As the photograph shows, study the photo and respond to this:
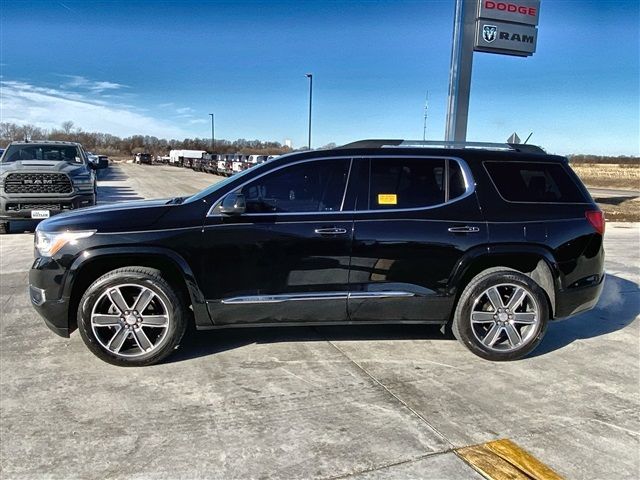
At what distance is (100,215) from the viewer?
4062 millimetres

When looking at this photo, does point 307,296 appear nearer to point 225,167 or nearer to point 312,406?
point 312,406

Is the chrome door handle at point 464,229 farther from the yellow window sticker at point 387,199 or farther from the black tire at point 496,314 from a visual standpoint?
the yellow window sticker at point 387,199

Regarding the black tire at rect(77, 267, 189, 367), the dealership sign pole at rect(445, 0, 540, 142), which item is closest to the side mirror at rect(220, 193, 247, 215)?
the black tire at rect(77, 267, 189, 367)

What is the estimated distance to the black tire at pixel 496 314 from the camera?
14.1ft

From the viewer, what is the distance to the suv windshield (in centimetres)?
1191

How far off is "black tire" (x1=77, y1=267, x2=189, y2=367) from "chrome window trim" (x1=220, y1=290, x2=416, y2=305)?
42cm

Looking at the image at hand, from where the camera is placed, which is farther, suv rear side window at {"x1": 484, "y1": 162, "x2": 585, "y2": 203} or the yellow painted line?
suv rear side window at {"x1": 484, "y1": 162, "x2": 585, "y2": 203}

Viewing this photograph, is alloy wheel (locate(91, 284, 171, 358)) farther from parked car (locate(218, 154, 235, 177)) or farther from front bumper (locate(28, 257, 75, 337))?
parked car (locate(218, 154, 235, 177))

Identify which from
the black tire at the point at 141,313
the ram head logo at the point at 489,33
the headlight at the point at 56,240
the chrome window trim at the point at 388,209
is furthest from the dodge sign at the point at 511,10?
the headlight at the point at 56,240

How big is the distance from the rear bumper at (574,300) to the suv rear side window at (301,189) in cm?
214

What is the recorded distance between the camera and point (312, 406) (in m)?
3.49

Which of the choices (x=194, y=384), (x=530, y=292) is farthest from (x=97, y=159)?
(x=530, y=292)

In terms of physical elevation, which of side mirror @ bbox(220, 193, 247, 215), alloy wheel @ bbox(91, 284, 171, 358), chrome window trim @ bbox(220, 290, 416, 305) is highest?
side mirror @ bbox(220, 193, 247, 215)

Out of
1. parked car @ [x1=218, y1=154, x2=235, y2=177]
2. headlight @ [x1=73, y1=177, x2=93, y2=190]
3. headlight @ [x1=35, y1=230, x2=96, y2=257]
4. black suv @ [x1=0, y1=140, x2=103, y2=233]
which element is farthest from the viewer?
parked car @ [x1=218, y1=154, x2=235, y2=177]
